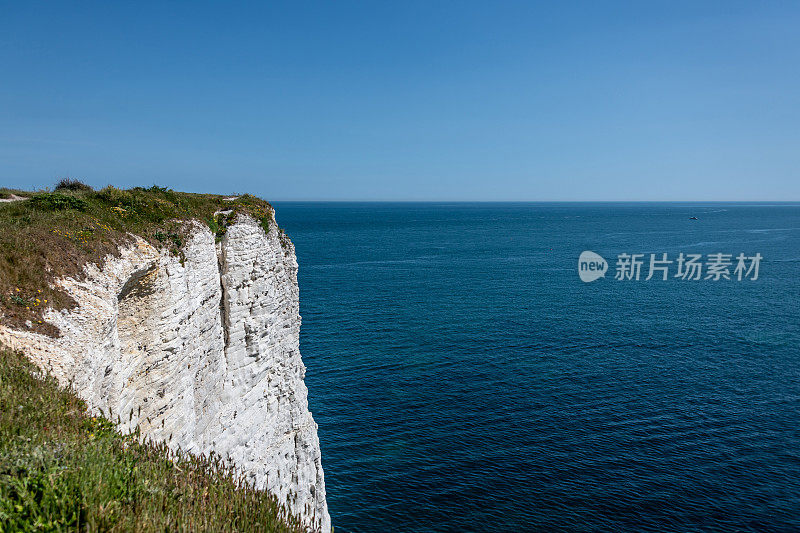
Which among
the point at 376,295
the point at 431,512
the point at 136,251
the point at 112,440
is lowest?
the point at 431,512

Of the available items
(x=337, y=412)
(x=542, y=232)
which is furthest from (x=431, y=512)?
(x=542, y=232)

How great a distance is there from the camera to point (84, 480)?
7.50 m

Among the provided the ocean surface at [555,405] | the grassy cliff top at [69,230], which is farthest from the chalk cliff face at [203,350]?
the ocean surface at [555,405]

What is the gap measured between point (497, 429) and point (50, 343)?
1419 inches

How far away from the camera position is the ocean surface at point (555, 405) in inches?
1330

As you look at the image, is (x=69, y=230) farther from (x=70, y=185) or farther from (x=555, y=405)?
(x=555, y=405)

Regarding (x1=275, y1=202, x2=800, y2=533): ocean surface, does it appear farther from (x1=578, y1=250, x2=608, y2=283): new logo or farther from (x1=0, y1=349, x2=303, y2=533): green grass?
(x1=0, y1=349, x2=303, y2=533): green grass

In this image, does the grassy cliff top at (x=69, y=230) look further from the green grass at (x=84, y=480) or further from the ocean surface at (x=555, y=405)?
the ocean surface at (x=555, y=405)

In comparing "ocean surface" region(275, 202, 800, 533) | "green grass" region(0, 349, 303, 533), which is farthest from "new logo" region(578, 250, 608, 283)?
"green grass" region(0, 349, 303, 533)

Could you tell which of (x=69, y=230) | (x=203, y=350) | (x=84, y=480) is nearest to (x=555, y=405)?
(x=203, y=350)

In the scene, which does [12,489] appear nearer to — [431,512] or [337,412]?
[431,512]

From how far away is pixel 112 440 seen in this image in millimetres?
9836

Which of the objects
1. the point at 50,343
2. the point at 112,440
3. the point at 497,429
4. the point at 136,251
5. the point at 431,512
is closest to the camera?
the point at 112,440

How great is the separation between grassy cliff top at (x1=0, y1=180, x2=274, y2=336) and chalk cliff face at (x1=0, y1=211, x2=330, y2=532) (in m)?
0.39
